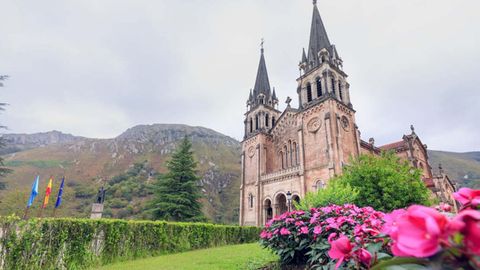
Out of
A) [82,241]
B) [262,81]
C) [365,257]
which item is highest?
[262,81]

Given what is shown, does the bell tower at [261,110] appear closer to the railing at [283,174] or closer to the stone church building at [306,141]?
the stone church building at [306,141]

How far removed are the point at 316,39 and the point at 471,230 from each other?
102ft

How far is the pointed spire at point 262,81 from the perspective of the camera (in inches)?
1332

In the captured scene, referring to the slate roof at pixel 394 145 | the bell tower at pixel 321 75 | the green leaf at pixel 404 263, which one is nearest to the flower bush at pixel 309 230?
the green leaf at pixel 404 263

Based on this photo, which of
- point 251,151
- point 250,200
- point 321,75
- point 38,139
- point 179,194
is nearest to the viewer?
point 321,75

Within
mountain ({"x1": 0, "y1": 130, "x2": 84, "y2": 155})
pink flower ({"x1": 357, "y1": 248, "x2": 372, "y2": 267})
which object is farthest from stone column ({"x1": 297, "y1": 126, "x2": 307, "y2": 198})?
mountain ({"x1": 0, "y1": 130, "x2": 84, "y2": 155})

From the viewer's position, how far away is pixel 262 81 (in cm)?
3516

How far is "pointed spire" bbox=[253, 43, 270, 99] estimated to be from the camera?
33.8 meters

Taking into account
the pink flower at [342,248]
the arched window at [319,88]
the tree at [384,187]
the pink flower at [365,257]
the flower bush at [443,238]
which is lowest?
the pink flower at [365,257]

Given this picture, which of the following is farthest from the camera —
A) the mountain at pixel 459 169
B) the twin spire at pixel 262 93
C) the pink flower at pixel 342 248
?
the mountain at pixel 459 169

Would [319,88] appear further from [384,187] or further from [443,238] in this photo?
[443,238]

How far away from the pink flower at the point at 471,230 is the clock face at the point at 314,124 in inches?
943

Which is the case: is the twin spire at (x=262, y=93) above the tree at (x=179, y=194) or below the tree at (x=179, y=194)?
above

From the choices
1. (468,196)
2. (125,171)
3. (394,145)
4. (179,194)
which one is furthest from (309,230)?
(125,171)
